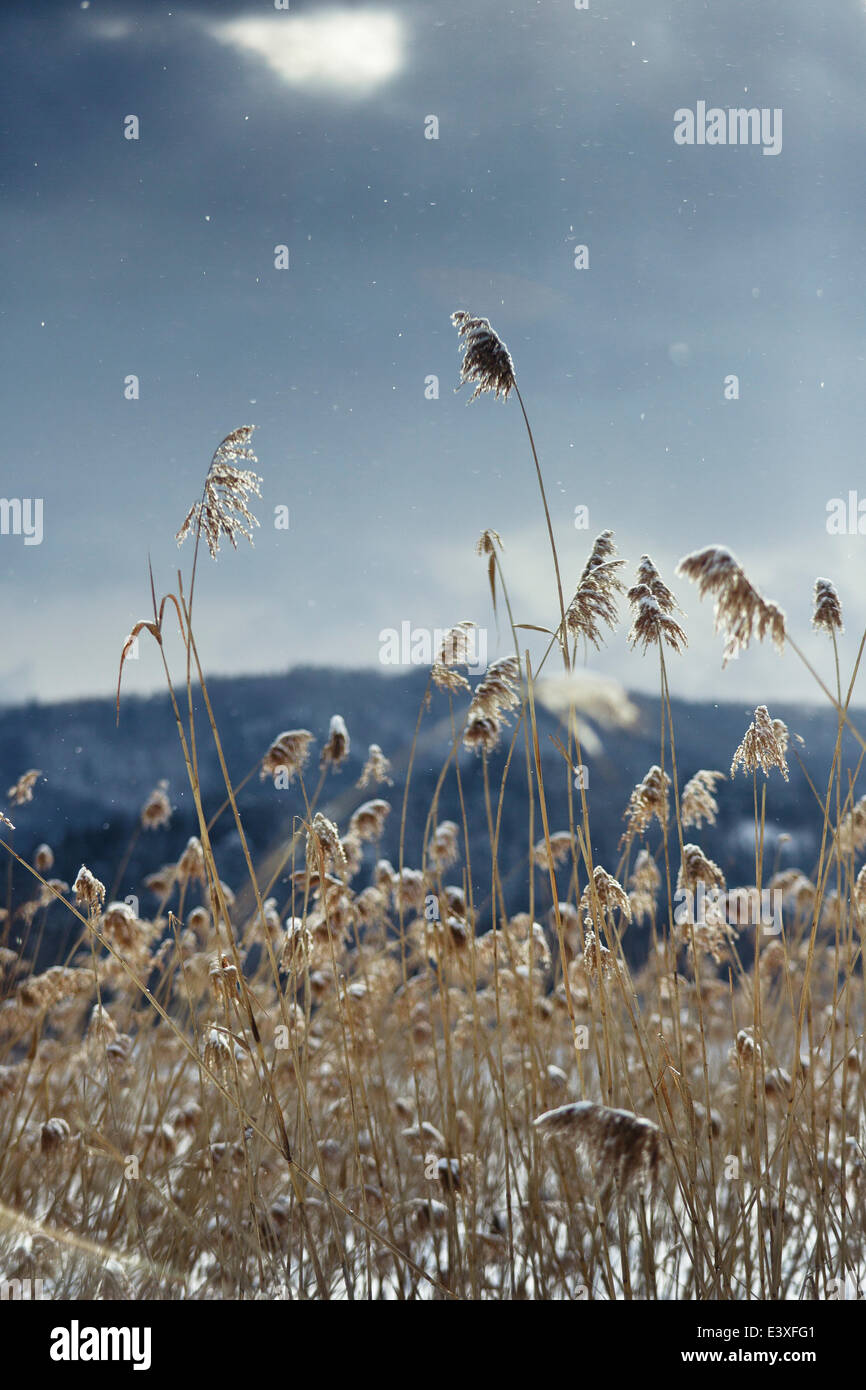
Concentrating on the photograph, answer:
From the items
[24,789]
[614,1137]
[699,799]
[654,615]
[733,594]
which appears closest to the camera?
[614,1137]

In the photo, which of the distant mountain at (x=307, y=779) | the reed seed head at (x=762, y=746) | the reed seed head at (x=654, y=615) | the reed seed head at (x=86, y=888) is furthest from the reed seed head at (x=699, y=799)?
the reed seed head at (x=86, y=888)

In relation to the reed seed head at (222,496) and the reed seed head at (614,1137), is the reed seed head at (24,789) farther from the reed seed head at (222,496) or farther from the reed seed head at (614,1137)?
the reed seed head at (614,1137)

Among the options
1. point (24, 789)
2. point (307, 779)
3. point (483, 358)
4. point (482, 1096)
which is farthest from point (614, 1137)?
point (307, 779)

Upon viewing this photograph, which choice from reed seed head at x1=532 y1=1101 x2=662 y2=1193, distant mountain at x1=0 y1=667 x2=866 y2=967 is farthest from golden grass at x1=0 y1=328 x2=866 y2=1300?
distant mountain at x1=0 y1=667 x2=866 y2=967

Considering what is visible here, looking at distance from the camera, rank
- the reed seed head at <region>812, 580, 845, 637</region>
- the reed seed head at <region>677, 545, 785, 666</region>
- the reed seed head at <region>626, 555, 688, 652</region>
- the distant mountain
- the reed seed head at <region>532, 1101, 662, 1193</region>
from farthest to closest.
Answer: the distant mountain → the reed seed head at <region>812, 580, 845, 637</region> → the reed seed head at <region>626, 555, 688, 652</region> → the reed seed head at <region>677, 545, 785, 666</region> → the reed seed head at <region>532, 1101, 662, 1193</region>

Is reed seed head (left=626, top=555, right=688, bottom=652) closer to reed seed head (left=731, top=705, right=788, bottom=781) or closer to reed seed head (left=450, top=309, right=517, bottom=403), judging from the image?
reed seed head (left=731, top=705, right=788, bottom=781)

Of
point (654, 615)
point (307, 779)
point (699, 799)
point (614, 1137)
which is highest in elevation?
point (307, 779)

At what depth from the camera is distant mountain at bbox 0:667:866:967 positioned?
10.1 feet

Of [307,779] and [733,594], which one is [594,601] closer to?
[733,594]

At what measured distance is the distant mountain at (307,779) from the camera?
3066mm

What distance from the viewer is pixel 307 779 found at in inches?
237
